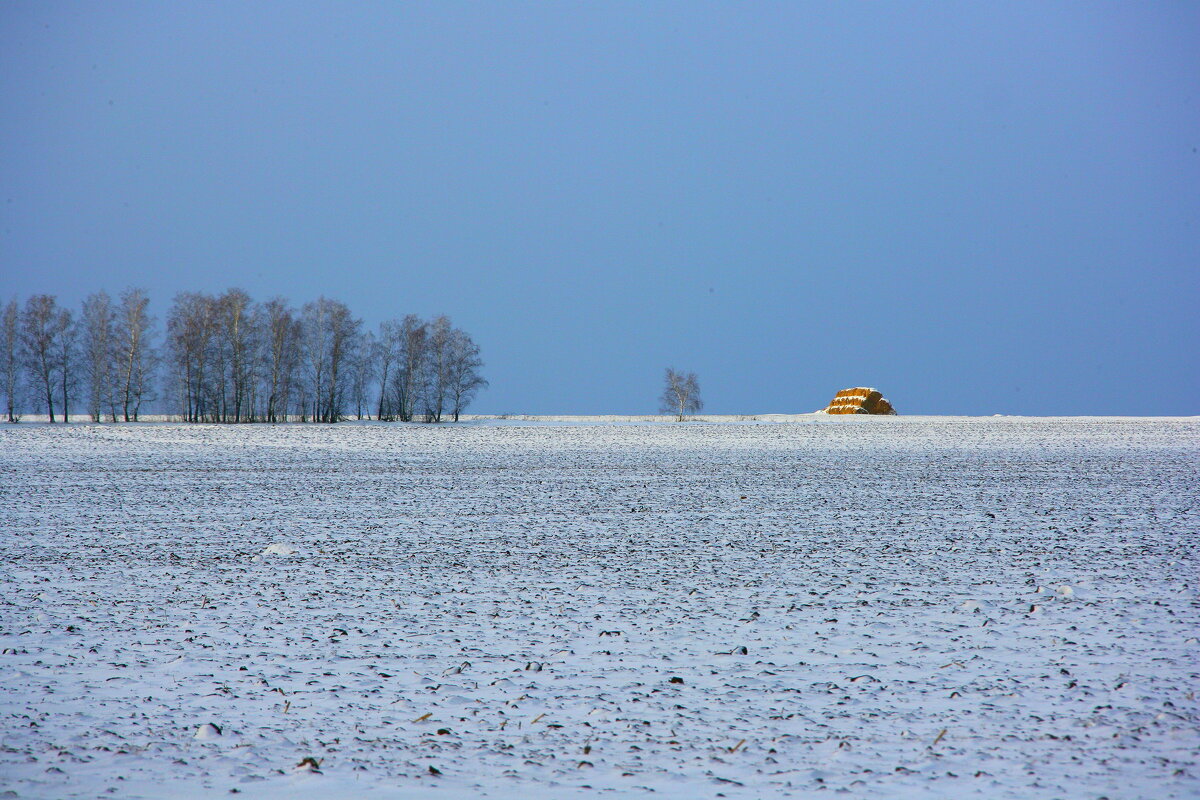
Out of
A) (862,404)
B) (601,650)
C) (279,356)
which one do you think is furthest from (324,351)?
(601,650)

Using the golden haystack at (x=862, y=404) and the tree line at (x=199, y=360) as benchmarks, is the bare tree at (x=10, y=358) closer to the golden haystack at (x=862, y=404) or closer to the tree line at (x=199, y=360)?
the tree line at (x=199, y=360)

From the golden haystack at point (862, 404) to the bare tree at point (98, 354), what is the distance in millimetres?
58319

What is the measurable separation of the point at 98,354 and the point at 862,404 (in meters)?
60.5

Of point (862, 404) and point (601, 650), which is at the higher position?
point (862, 404)

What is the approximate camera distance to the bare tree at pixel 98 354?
63.9 metres

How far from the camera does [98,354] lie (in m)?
64.9

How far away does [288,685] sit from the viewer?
5.49 m

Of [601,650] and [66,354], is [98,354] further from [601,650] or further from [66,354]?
[601,650]

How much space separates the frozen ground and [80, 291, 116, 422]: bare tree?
56.0 metres

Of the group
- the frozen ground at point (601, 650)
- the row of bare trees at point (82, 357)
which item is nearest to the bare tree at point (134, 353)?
the row of bare trees at point (82, 357)

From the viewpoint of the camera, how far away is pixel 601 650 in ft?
20.4

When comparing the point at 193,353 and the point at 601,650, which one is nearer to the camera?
the point at 601,650

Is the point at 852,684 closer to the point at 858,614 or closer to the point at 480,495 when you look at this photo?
the point at 858,614

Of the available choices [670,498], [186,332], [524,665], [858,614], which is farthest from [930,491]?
[186,332]
